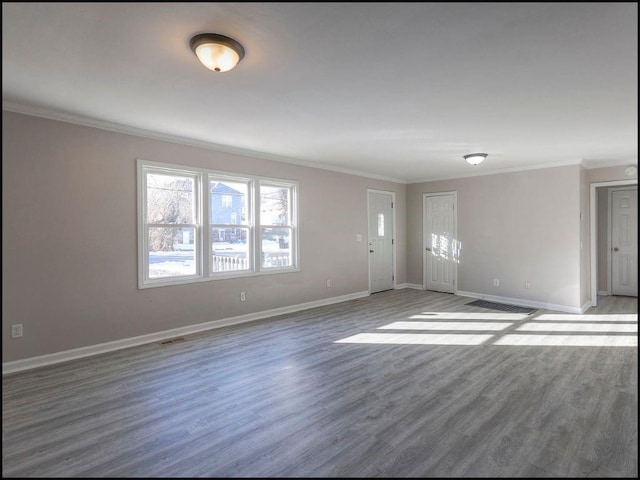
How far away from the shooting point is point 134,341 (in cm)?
366

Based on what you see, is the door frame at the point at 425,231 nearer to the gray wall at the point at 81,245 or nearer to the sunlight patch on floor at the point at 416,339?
the sunlight patch on floor at the point at 416,339

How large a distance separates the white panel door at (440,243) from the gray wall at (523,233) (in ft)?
0.53

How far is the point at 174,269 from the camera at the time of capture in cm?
407

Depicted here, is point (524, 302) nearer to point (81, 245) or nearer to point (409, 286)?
point (409, 286)

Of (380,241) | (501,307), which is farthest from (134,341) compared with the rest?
(501,307)

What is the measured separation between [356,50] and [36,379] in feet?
11.8

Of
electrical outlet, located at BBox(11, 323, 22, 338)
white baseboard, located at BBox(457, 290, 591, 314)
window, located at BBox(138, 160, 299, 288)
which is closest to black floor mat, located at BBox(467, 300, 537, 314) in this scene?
white baseboard, located at BBox(457, 290, 591, 314)

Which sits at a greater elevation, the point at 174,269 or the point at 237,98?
the point at 237,98

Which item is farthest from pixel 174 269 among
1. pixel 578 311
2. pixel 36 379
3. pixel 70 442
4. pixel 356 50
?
pixel 578 311

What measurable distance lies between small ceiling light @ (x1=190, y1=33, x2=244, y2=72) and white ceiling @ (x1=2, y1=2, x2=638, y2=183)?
2.2 inches

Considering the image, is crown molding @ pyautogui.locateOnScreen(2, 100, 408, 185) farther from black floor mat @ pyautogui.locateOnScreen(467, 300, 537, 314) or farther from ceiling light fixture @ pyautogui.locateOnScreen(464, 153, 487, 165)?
black floor mat @ pyautogui.locateOnScreen(467, 300, 537, 314)

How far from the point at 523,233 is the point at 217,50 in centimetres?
546

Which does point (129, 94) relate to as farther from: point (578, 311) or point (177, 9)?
point (578, 311)

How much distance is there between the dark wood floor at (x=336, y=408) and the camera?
1823mm
